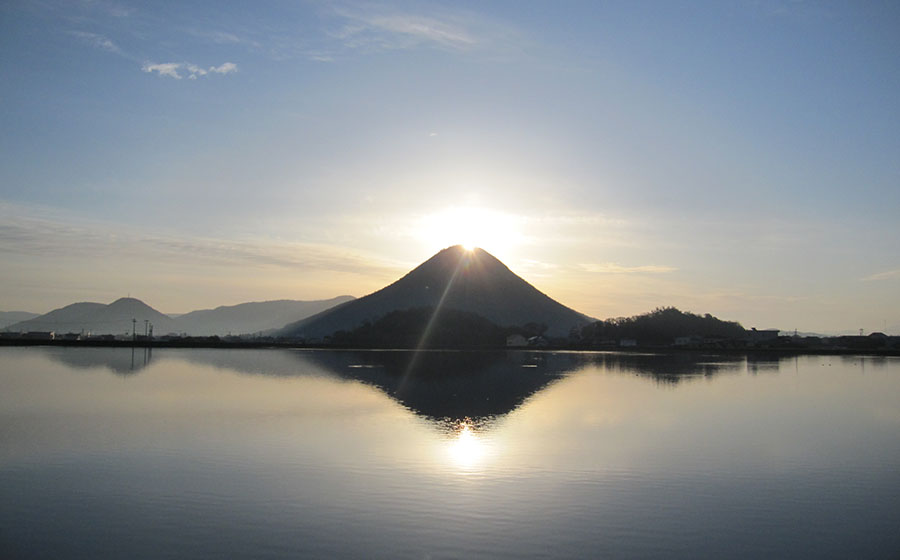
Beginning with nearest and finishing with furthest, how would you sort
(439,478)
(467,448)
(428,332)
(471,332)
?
(439,478) < (467,448) < (428,332) < (471,332)

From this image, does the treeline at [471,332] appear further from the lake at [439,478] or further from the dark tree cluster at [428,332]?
the lake at [439,478]

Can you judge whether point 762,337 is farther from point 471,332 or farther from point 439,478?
point 439,478

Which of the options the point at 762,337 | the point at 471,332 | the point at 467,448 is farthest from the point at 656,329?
the point at 467,448

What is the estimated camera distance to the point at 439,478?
16062 mm

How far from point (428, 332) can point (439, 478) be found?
131 meters

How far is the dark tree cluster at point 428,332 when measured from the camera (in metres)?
141

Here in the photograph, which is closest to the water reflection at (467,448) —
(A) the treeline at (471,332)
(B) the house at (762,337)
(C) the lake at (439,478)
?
(C) the lake at (439,478)

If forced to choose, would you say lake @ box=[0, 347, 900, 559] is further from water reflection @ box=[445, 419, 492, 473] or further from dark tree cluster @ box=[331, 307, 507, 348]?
dark tree cluster @ box=[331, 307, 507, 348]

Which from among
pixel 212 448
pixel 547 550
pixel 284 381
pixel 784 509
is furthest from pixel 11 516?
pixel 284 381

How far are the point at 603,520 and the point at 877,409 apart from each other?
26953 mm

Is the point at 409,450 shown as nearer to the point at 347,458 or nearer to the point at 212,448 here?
the point at 347,458

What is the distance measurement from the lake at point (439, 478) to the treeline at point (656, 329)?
5222 inches

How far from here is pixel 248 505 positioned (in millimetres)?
13516

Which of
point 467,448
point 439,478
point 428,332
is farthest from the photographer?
point 428,332
